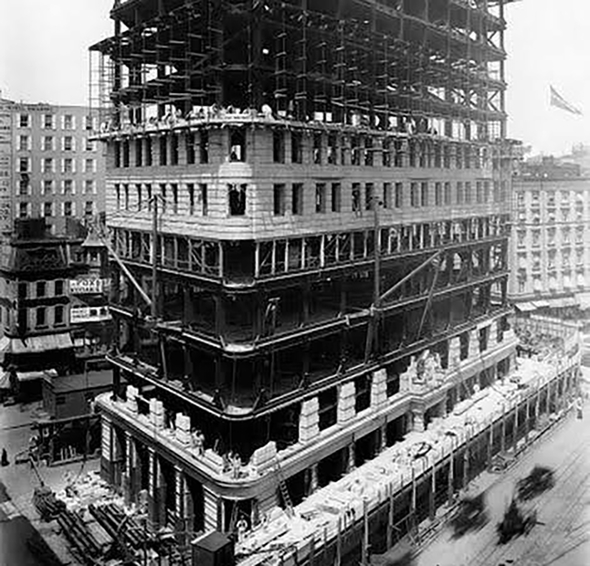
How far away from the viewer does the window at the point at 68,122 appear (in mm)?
92619

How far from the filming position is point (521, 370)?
260 ft

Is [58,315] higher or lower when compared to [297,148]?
lower

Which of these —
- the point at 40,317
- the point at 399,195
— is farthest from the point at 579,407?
the point at 40,317

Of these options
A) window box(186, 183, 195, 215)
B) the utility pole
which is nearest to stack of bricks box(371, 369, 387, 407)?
the utility pole

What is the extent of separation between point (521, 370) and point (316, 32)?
44.6 metres

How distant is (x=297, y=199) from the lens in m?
49.5

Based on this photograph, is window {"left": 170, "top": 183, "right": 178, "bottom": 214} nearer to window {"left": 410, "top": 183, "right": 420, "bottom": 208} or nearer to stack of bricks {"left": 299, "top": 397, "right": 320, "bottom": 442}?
stack of bricks {"left": 299, "top": 397, "right": 320, "bottom": 442}

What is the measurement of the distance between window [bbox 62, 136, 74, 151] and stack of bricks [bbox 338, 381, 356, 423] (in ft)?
183

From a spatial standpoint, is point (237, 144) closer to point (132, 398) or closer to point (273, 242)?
point (273, 242)

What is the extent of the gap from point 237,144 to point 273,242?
21.0 feet

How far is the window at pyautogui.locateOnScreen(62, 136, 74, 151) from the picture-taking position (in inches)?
3656

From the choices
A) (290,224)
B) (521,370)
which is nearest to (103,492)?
(290,224)

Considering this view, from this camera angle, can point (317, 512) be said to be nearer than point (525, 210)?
Yes

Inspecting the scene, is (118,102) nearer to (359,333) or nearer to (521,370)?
(359,333)
